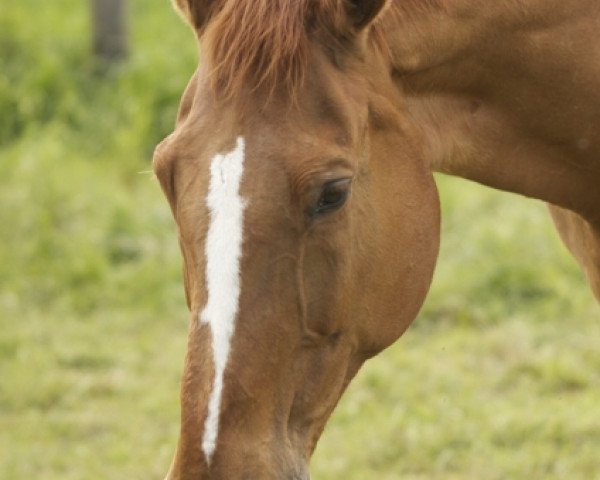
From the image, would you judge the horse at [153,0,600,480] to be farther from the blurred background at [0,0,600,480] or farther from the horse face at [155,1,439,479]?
the blurred background at [0,0,600,480]

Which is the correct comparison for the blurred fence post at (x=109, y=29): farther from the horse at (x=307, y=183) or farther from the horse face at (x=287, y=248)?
the horse face at (x=287, y=248)

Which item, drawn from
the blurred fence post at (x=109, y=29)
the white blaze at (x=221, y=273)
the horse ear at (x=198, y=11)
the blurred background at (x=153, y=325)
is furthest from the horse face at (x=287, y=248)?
the blurred fence post at (x=109, y=29)

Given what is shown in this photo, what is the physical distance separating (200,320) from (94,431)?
3161mm

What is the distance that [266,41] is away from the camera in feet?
8.23

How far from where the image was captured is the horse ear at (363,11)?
2.55 m

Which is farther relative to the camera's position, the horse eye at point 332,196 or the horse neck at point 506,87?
the horse neck at point 506,87

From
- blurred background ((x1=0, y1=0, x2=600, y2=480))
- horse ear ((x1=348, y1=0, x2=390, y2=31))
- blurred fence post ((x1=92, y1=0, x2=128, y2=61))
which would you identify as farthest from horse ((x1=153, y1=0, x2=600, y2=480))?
blurred fence post ((x1=92, y1=0, x2=128, y2=61))

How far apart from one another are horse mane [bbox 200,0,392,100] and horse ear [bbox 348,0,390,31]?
0.02 meters

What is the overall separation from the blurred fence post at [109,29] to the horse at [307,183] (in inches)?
226

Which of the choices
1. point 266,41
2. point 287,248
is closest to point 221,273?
point 287,248

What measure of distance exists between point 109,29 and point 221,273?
20.9 feet

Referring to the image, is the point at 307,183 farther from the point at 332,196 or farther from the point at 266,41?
the point at 266,41

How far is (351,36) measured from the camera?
2586 millimetres

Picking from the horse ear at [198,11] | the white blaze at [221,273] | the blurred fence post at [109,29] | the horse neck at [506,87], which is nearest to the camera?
the white blaze at [221,273]
